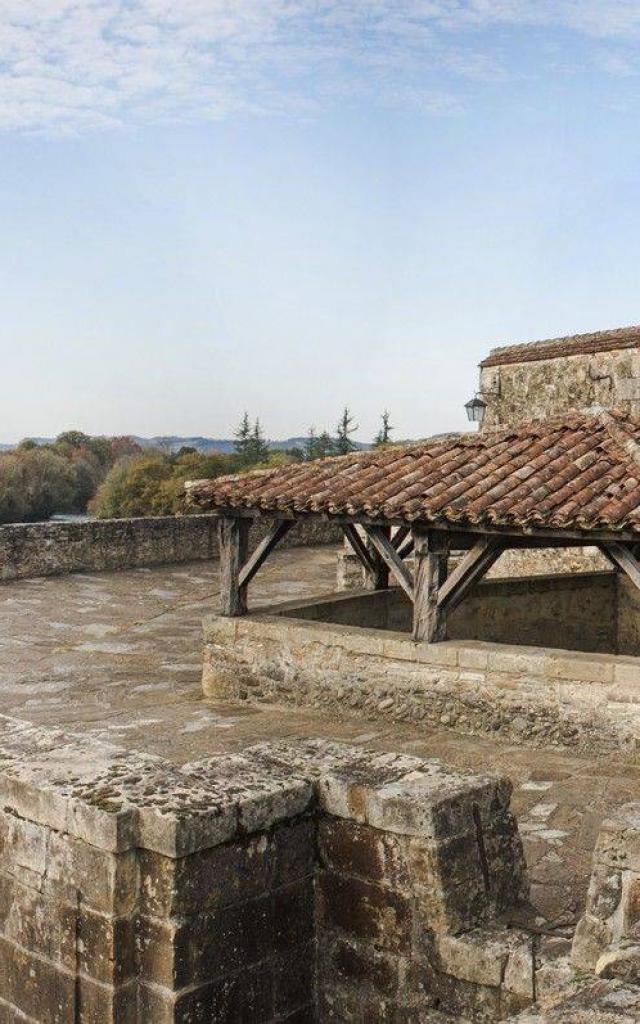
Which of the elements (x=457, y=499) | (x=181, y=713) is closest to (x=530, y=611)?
(x=457, y=499)

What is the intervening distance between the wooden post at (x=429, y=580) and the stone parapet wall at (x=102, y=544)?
9.59 metres

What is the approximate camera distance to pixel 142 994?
2.90 m

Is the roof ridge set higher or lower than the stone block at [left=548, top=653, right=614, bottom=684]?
higher

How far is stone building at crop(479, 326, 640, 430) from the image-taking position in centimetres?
1778

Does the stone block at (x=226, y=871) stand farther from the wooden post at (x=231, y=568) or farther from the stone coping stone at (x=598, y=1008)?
the wooden post at (x=231, y=568)

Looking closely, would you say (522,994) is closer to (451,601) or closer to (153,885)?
(153,885)

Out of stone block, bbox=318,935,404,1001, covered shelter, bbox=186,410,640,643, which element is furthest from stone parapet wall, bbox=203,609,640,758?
stone block, bbox=318,935,404,1001

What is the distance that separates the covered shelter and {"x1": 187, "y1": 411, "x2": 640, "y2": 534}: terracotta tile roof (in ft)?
0.04

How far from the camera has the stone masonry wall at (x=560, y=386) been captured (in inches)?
701

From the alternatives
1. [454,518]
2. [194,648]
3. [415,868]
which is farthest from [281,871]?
[194,648]

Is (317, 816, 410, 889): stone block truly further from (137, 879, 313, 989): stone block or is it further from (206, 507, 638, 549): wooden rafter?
(206, 507, 638, 549): wooden rafter

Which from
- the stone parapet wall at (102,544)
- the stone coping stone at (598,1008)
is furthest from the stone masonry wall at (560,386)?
the stone coping stone at (598,1008)

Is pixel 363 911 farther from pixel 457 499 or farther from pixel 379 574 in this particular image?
pixel 379 574

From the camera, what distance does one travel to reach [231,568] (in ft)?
32.5
